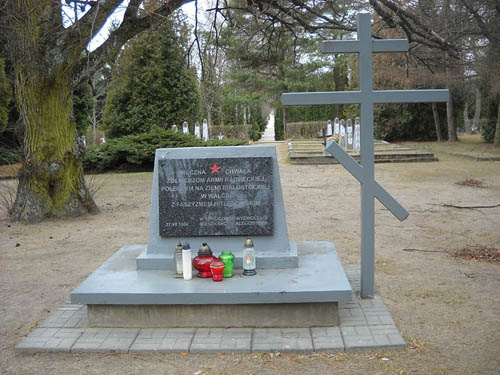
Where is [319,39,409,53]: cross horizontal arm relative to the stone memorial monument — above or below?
above

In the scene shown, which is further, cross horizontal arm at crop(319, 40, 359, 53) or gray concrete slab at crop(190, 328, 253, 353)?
cross horizontal arm at crop(319, 40, 359, 53)

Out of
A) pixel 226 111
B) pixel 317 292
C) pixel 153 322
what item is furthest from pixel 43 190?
pixel 226 111

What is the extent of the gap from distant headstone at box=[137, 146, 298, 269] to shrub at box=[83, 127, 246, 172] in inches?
574

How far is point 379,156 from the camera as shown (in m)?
21.2

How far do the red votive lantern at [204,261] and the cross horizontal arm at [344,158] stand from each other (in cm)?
140

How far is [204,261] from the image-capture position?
4.86m

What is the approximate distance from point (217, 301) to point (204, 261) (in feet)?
1.63

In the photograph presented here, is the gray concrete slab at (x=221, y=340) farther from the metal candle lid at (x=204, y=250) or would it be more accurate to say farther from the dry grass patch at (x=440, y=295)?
the dry grass patch at (x=440, y=295)

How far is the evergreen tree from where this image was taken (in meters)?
25.8

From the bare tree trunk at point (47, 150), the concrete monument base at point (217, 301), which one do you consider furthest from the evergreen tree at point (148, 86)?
the concrete monument base at point (217, 301)

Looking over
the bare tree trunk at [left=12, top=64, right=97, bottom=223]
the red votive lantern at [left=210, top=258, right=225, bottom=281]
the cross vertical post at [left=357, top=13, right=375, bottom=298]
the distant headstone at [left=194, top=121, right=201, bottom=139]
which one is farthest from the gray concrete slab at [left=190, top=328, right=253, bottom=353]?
the distant headstone at [left=194, top=121, right=201, bottom=139]

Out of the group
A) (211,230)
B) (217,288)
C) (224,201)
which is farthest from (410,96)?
(217,288)

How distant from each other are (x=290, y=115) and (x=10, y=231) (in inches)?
1397

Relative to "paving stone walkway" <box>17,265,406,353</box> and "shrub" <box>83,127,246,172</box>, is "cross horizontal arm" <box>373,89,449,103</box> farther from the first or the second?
"shrub" <box>83,127,246,172</box>
